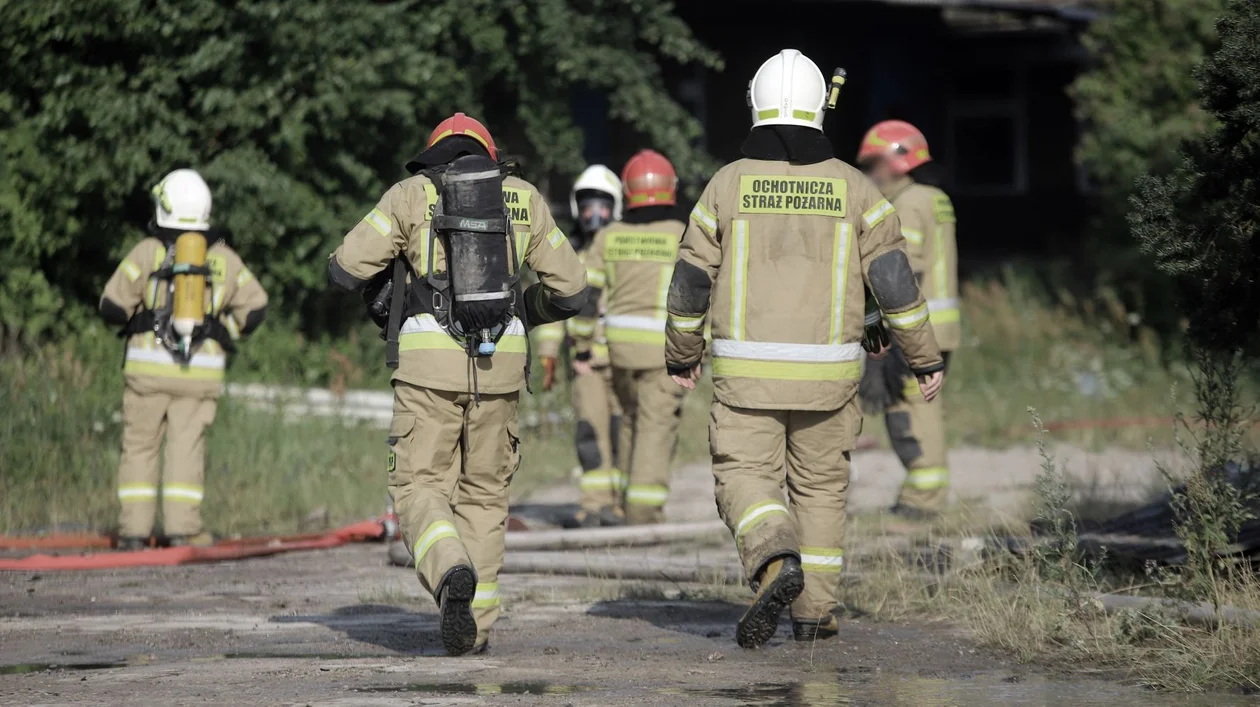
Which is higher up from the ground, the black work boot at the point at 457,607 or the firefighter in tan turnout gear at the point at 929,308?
the firefighter in tan turnout gear at the point at 929,308

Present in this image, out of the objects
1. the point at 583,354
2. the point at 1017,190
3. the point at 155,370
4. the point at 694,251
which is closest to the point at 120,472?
the point at 155,370

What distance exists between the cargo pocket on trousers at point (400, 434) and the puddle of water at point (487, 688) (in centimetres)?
98

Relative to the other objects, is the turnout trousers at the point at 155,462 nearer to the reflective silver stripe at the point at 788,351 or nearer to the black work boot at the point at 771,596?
the reflective silver stripe at the point at 788,351

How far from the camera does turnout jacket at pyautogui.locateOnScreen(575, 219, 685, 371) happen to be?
30.5 feet

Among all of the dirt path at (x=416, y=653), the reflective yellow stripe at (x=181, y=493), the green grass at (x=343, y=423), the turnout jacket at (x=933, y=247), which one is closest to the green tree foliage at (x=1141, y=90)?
the green grass at (x=343, y=423)

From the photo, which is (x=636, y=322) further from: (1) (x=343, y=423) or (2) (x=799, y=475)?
(1) (x=343, y=423)

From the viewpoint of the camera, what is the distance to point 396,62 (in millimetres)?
13070

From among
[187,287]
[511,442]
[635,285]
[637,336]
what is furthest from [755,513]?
[187,287]

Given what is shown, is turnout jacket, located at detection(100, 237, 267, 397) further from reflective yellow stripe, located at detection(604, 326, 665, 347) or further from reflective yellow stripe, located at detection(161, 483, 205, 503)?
reflective yellow stripe, located at detection(604, 326, 665, 347)

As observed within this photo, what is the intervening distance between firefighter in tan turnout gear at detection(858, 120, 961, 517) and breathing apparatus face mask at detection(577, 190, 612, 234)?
5.32ft

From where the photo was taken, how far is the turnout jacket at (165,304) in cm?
888

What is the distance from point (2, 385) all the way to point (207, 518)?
1687 mm

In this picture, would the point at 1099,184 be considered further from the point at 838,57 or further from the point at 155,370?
the point at 155,370

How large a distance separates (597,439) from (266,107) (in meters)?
4.63
